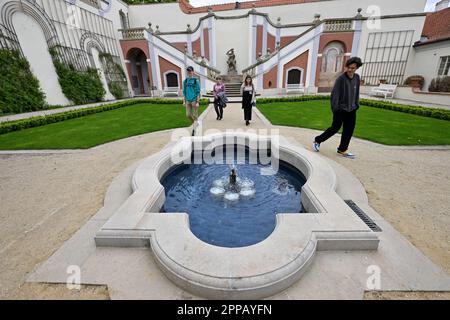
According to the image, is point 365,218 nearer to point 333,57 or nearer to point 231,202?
point 231,202

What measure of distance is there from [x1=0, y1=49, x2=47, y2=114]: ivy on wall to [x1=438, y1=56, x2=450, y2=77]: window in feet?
100

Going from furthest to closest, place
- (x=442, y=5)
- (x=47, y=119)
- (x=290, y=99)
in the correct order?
(x=442, y=5)
(x=290, y=99)
(x=47, y=119)

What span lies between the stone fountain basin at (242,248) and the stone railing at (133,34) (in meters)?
22.6

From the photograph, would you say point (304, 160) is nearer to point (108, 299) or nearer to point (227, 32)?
point (108, 299)

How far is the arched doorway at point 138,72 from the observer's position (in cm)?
2347

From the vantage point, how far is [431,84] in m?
17.7

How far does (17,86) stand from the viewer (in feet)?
44.2

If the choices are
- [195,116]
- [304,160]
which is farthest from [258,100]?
[304,160]

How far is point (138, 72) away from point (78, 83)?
8.86 m

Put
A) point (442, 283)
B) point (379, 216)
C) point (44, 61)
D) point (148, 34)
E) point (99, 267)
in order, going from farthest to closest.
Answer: point (148, 34)
point (44, 61)
point (379, 216)
point (99, 267)
point (442, 283)

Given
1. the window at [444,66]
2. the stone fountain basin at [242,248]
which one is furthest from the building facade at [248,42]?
the stone fountain basin at [242,248]

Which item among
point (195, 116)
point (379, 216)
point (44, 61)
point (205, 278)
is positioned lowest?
point (379, 216)

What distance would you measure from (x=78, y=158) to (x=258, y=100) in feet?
40.5

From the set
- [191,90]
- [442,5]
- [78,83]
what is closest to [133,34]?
[78,83]
